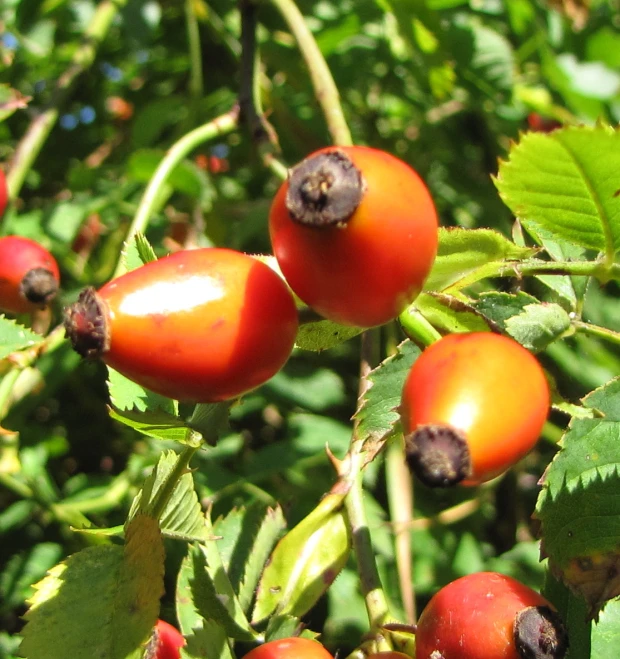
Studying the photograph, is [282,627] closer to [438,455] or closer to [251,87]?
[438,455]

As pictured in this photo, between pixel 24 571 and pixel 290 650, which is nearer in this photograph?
pixel 290 650

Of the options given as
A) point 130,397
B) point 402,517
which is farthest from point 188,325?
point 402,517

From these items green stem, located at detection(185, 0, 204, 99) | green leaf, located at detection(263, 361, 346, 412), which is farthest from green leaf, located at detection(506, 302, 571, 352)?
green stem, located at detection(185, 0, 204, 99)

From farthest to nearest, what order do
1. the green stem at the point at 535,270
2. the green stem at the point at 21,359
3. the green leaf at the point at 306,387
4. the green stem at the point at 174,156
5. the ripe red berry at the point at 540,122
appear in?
the ripe red berry at the point at 540,122 → the green leaf at the point at 306,387 → the green stem at the point at 174,156 → the green stem at the point at 21,359 → the green stem at the point at 535,270

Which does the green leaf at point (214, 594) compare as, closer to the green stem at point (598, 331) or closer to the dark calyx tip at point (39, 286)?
the green stem at point (598, 331)

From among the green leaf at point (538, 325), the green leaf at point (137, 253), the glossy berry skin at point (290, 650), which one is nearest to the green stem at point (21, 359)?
the green leaf at point (137, 253)

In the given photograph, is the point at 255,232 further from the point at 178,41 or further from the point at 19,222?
the point at 178,41

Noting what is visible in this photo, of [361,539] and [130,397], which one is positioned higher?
[130,397]

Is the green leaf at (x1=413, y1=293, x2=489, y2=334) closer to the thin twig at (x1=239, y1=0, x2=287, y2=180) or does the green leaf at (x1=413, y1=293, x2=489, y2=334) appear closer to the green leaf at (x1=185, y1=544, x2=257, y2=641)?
the green leaf at (x1=185, y1=544, x2=257, y2=641)
